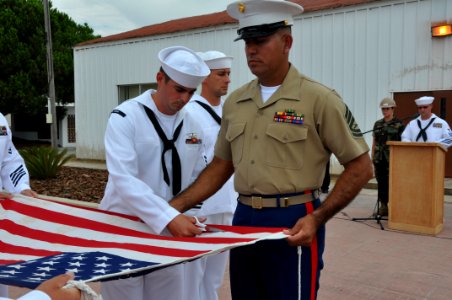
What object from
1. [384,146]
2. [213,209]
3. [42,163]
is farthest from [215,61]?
[42,163]

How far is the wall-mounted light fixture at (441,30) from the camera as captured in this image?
9.80 meters

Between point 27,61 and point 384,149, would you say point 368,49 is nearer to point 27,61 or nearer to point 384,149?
point 384,149

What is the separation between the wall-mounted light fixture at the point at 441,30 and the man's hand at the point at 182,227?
352 inches

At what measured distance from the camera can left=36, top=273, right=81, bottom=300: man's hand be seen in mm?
1540

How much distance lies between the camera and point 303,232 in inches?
86.1

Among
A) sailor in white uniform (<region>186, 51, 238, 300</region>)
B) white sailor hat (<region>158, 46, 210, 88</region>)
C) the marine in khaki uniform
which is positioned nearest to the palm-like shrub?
sailor in white uniform (<region>186, 51, 238, 300</region>)

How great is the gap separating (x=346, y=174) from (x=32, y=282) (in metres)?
1.37

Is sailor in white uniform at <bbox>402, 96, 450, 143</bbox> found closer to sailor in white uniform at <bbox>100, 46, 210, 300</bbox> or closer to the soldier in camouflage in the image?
the soldier in camouflage

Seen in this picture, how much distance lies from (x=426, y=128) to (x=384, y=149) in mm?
901

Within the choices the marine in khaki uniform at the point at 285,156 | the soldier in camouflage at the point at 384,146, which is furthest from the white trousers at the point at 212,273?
the soldier in camouflage at the point at 384,146

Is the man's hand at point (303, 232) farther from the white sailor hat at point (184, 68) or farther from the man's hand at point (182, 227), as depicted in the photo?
the white sailor hat at point (184, 68)

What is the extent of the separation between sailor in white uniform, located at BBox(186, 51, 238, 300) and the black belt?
122cm

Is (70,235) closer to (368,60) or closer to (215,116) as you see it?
(215,116)

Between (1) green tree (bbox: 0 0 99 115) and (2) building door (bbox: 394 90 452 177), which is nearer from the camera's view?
(2) building door (bbox: 394 90 452 177)
